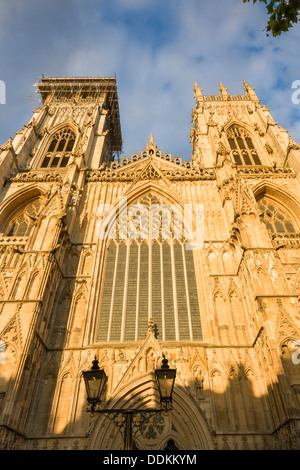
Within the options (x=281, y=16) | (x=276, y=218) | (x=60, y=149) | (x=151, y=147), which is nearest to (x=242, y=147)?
(x=151, y=147)

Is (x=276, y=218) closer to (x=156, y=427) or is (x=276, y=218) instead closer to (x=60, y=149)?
(x=156, y=427)

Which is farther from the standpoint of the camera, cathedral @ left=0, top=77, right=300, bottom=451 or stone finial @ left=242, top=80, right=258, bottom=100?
stone finial @ left=242, top=80, right=258, bottom=100

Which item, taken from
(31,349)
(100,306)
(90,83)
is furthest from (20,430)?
(90,83)

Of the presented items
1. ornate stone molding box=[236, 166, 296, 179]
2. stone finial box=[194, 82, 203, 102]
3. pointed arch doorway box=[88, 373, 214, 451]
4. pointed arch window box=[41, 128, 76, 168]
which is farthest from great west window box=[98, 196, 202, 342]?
stone finial box=[194, 82, 203, 102]

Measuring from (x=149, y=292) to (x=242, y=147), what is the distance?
14806mm

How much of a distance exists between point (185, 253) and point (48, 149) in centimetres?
1471

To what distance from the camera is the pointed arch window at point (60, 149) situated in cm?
2239

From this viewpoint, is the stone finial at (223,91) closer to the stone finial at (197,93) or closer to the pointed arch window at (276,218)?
the stone finial at (197,93)

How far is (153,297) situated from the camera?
1355 cm

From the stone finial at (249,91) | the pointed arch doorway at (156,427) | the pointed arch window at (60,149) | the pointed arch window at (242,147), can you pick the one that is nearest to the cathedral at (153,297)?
the pointed arch doorway at (156,427)

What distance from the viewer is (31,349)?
390 inches

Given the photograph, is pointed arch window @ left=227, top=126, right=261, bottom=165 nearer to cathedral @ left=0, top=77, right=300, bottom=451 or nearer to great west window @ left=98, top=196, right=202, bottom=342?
cathedral @ left=0, top=77, right=300, bottom=451

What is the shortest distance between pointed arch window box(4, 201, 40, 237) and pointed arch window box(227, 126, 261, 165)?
13.6m

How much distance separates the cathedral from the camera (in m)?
9.52
